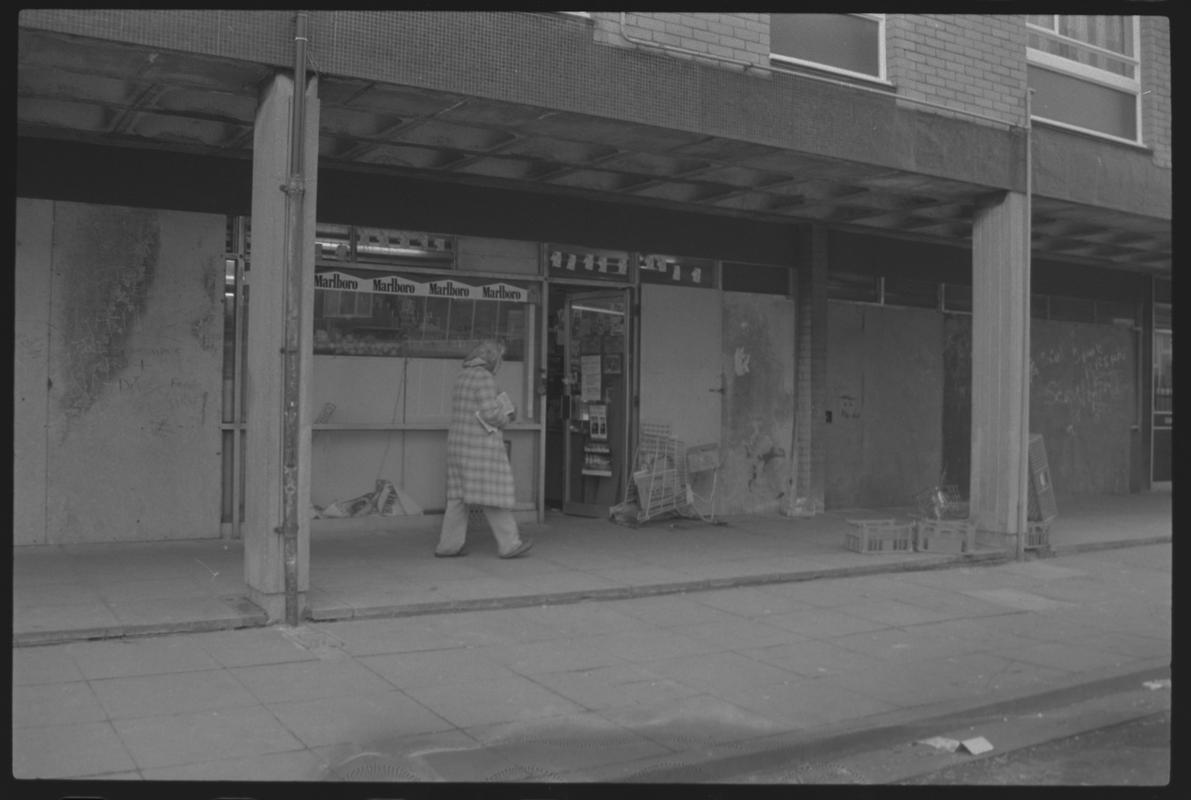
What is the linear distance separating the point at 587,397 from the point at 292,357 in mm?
5631

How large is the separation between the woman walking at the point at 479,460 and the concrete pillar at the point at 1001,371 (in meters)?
4.65

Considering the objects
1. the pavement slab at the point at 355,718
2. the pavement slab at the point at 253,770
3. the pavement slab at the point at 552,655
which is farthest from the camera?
the pavement slab at the point at 552,655

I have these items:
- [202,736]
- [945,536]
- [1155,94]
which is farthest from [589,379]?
[202,736]

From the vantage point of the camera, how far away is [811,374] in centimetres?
1323

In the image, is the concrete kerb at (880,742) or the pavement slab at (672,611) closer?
the concrete kerb at (880,742)

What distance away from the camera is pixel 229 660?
21.4 ft

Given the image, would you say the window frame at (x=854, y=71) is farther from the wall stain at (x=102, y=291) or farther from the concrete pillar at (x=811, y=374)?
the wall stain at (x=102, y=291)

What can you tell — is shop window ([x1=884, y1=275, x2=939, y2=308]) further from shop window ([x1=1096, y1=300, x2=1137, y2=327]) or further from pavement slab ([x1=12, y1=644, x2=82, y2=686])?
pavement slab ([x1=12, y1=644, x2=82, y2=686])

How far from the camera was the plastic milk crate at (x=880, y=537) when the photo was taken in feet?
34.7

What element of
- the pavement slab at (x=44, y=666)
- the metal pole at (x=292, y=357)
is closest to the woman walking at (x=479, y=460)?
the metal pole at (x=292, y=357)

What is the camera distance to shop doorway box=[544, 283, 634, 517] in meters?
12.3

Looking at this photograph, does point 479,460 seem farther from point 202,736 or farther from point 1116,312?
point 1116,312

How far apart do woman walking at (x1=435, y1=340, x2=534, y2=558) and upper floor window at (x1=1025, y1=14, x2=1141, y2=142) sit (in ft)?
20.9

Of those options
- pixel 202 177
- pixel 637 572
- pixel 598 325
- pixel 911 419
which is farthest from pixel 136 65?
pixel 911 419
